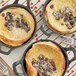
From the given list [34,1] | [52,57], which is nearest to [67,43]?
[52,57]

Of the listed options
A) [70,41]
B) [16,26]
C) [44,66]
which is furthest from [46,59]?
[16,26]

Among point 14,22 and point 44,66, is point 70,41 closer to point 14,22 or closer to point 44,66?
point 44,66

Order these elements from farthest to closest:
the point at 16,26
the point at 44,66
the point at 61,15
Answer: the point at 61,15, the point at 16,26, the point at 44,66

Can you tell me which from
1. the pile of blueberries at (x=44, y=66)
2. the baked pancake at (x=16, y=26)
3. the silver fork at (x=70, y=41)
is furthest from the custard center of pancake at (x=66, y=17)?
the pile of blueberries at (x=44, y=66)

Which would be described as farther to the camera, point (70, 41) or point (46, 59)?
point (70, 41)

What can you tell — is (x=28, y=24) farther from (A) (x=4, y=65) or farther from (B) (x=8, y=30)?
(A) (x=4, y=65)

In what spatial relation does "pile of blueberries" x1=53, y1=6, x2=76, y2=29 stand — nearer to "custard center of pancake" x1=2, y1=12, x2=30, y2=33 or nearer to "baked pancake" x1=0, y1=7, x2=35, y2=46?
"baked pancake" x1=0, y1=7, x2=35, y2=46

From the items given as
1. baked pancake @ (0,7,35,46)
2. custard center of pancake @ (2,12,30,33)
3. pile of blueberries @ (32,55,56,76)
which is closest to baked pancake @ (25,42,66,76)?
pile of blueberries @ (32,55,56,76)
